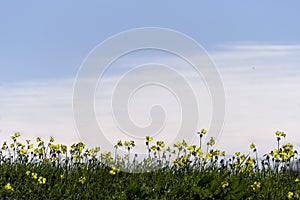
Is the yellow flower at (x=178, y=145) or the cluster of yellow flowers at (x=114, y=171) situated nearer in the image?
the cluster of yellow flowers at (x=114, y=171)

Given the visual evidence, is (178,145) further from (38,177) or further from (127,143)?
(38,177)

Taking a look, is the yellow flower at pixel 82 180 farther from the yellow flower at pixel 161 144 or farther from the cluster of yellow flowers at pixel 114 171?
the yellow flower at pixel 161 144

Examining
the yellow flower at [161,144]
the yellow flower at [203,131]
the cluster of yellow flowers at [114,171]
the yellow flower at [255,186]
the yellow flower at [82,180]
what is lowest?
the yellow flower at [255,186]

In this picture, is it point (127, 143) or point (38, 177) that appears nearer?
point (38, 177)

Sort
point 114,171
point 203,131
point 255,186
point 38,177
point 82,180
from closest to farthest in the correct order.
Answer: point 255,186, point 82,180, point 38,177, point 114,171, point 203,131

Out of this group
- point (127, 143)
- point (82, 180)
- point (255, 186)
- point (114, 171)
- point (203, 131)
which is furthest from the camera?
point (127, 143)

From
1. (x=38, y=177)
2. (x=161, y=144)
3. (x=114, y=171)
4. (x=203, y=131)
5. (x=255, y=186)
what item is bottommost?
(x=255, y=186)

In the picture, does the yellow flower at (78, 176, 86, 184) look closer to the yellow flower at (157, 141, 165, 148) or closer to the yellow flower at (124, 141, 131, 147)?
the yellow flower at (124, 141, 131, 147)

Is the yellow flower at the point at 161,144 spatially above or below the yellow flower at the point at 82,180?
above

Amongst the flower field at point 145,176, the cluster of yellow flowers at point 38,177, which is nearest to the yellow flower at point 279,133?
the flower field at point 145,176

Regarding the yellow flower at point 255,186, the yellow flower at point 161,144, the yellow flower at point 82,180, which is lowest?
the yellow flower at point 255,186

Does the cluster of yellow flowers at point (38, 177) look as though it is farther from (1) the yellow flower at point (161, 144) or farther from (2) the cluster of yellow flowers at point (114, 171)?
(1) the yellow flower at point (161, 144)

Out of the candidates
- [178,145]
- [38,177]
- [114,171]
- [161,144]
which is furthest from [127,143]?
[38,177]

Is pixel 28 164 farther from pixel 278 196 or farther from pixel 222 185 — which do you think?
pixel 278 196
